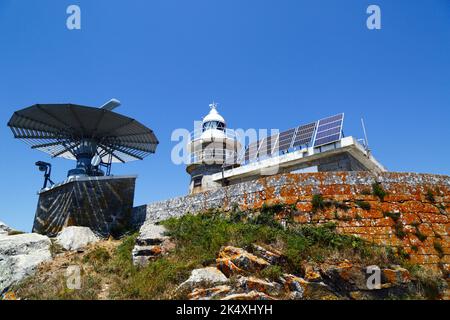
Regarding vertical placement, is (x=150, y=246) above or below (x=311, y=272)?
above

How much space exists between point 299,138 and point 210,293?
Result: 548 inches

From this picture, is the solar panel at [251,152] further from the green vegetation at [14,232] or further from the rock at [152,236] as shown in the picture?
the green vegetation at [14,232]

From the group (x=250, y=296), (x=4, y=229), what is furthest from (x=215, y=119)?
(x=250, y=296)

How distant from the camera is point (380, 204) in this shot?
13594 mm

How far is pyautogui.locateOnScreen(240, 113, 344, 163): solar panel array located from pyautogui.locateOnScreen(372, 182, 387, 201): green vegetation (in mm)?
5153

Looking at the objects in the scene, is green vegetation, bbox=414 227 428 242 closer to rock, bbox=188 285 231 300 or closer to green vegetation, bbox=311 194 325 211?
green vegetation, bbox=311 194 325 211

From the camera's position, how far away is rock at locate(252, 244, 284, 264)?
11.0 metres

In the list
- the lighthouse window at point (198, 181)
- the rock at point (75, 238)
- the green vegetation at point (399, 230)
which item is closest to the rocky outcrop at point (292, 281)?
the green vegetation at point (399, 230)

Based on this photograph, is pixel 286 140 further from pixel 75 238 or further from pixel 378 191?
pixel 75 238

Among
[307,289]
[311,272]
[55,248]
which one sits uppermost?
[55,248]

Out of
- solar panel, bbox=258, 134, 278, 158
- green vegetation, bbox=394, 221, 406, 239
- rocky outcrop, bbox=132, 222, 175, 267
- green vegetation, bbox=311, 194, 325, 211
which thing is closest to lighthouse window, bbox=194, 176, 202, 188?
solar panel, bbox=258, 134, 278, 158

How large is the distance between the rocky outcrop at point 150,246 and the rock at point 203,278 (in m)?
3.38
